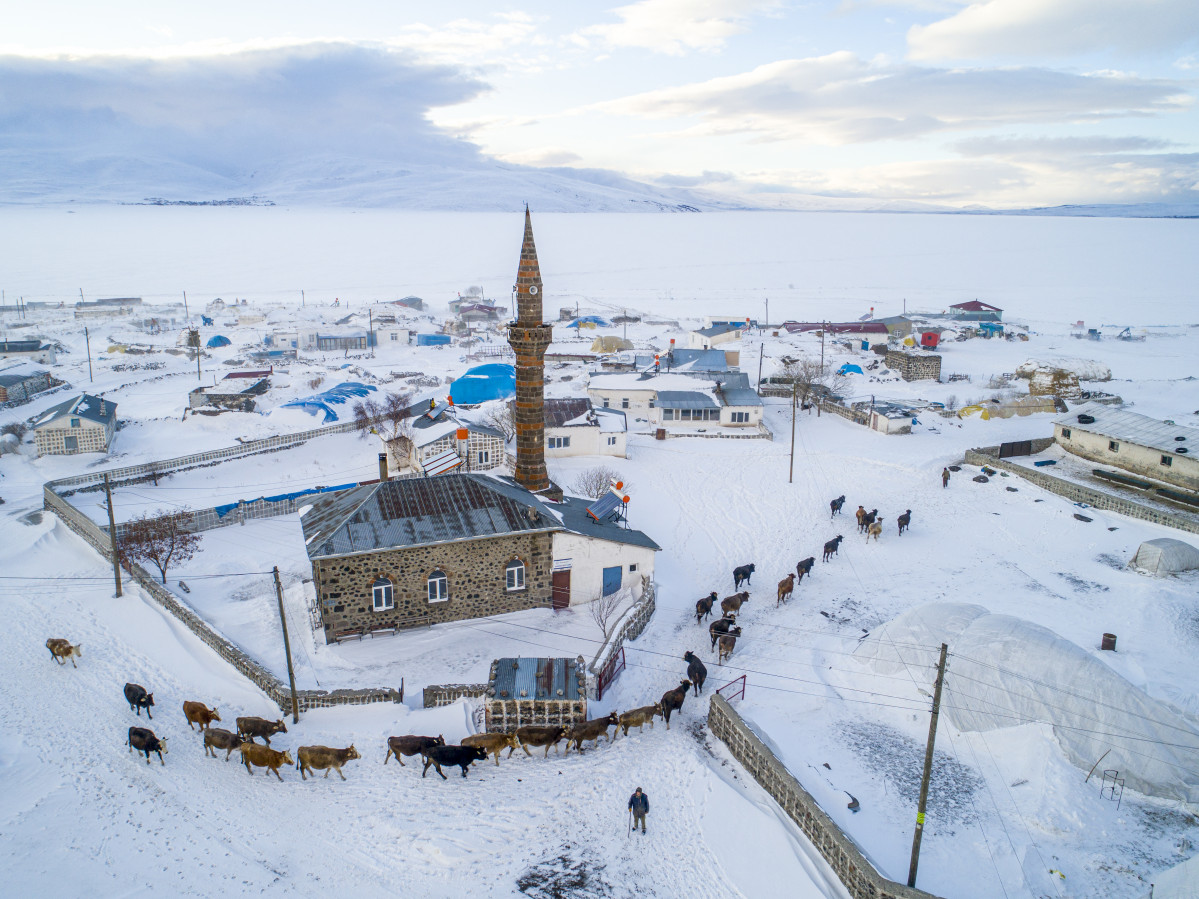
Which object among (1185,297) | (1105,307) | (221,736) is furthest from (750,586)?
(1185,297)

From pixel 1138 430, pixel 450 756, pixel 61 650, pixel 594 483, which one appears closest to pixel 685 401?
pixel 594 483

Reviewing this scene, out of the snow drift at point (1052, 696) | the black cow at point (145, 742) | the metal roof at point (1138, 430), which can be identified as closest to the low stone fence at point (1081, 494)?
the metal roof at point (1138, 430)

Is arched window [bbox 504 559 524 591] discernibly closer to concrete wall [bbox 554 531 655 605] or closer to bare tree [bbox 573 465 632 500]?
concrete wall [bbox 554 531 655 605]

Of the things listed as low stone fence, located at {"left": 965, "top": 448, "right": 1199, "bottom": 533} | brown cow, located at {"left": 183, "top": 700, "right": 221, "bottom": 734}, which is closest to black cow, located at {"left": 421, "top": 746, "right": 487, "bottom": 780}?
brown cow, located at {"left": 183, "top": 700, "right": 221, "bottom": 734}

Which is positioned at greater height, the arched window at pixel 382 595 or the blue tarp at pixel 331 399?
the blue tarp at pixel 331 399

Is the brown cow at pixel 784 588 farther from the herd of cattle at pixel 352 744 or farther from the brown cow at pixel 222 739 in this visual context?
the brown cow at pixel 222 739
